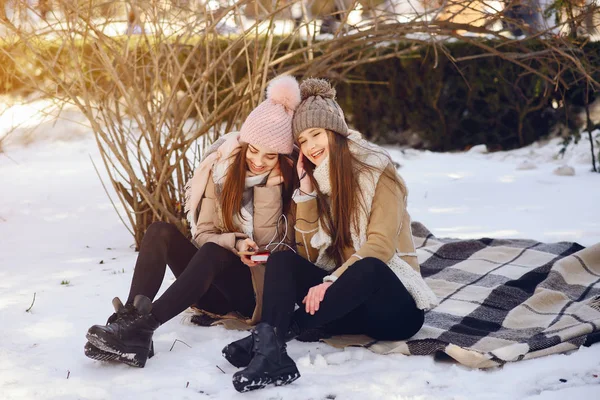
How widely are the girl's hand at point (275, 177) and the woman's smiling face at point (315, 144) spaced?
8.9 inches

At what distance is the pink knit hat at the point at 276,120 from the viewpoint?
3.00 meters

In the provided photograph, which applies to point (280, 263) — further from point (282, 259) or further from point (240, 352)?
point (240, 352)

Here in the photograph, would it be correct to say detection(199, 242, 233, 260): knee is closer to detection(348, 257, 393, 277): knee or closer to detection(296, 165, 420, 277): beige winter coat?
detection(296, 165, 420, 277): beige winter coat

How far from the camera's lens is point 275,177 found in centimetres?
317

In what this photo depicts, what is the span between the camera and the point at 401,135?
8930 mm

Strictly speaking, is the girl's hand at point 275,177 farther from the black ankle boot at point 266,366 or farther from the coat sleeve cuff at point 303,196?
the black ankle boot at point 266,366

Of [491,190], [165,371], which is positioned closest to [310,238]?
[165,371]

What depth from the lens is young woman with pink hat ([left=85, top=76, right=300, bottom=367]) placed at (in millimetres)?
2902

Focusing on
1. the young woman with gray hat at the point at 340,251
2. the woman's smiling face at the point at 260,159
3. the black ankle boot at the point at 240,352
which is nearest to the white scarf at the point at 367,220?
the young woman with gray hat at the point at 340,251

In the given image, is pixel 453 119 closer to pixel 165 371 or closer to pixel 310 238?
pixel 310 238

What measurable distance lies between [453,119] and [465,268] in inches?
185

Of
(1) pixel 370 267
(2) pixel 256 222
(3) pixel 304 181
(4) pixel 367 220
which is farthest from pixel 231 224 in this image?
(1) pixel 370 267

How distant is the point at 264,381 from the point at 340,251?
0.73 metres

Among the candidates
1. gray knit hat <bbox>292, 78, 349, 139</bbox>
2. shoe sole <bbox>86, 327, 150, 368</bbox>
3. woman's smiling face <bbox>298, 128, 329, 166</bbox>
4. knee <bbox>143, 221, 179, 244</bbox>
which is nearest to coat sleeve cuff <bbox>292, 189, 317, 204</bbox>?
woman's smiling face <bbox>298, 128, 329, 166</bbox>
